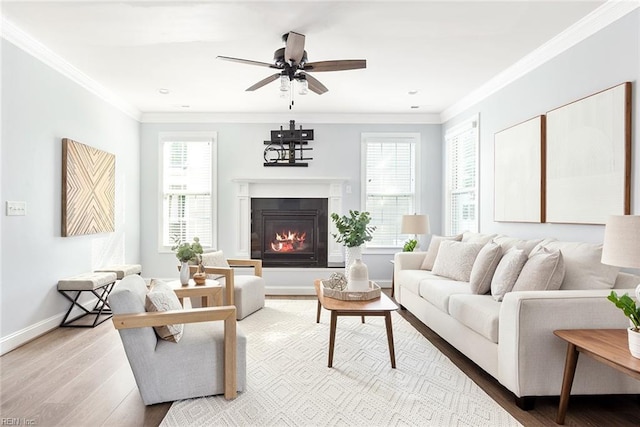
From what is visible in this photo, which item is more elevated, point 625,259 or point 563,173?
point 563,173

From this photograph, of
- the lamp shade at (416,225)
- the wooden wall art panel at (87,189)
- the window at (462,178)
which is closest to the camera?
the wooden wall art panel at (87,189)

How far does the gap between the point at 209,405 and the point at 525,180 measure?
341 cm

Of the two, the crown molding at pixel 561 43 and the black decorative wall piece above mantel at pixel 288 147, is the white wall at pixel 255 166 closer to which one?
the black decorative wall piece above mantel at pixel 288 147

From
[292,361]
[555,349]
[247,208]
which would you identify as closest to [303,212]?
[247,208]

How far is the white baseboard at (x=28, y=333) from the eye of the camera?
305 cm

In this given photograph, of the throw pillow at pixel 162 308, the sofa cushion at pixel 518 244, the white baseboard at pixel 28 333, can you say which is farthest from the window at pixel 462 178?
the white baseboard at pixel 28 333

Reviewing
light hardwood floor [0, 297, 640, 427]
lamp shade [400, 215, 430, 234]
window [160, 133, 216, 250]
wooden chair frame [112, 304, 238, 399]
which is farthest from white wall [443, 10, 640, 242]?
window [160, 133, 216, 250]

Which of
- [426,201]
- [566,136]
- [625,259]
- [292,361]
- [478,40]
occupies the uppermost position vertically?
[478,40]

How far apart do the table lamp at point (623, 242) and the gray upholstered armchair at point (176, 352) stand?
2125 millimetres

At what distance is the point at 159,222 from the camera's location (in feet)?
18.9

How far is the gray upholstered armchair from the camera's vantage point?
7.06ft

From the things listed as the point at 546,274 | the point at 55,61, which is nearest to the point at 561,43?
the point at 546,274

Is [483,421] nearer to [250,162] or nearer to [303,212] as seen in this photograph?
[303,212]

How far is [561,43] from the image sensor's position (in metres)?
3.17
